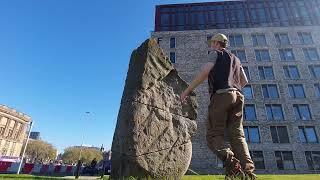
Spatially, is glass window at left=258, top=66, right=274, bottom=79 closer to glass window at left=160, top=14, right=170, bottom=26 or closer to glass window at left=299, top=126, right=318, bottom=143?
glass window at left=299, top=126, right=318, bottom=143

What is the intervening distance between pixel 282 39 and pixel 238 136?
4577cm

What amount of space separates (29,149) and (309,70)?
3670 inches

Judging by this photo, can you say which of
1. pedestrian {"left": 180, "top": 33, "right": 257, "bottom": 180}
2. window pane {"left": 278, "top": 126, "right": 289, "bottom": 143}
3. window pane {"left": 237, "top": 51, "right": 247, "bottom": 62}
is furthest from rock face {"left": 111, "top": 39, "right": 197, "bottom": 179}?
window pane {"left": 237, "top": 51, "right": 247, "bottom": 62}

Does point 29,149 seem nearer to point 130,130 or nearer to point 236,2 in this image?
point 236,2

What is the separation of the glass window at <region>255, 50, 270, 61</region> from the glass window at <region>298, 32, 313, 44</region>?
6.11m

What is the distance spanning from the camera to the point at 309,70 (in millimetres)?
41812

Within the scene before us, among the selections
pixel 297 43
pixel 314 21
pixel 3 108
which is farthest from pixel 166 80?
pixel 3 108

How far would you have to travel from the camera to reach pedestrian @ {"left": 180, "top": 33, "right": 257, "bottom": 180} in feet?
12.2

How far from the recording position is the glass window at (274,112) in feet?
127

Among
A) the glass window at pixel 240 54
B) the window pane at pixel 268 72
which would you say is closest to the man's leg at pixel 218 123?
the window pane at pixel 268 72

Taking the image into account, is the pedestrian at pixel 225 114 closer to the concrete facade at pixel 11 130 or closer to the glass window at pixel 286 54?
the glass window at pixel 286 54

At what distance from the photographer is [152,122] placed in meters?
5.27

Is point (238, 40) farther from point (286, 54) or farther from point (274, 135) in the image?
point (274, 135)

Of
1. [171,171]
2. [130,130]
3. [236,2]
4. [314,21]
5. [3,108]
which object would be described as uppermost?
[236,2]
